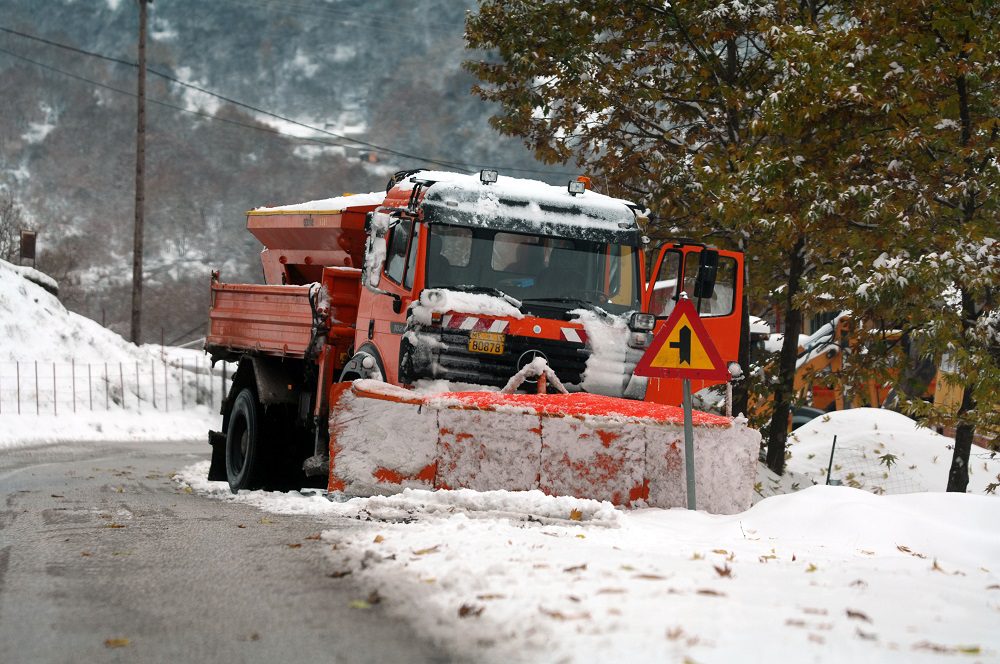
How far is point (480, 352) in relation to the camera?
9664mm

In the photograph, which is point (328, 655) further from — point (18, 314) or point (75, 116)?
point (75, 116)

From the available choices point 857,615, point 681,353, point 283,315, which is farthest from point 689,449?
point 283,315

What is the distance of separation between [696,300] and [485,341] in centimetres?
214

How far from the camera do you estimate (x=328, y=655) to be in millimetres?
4852

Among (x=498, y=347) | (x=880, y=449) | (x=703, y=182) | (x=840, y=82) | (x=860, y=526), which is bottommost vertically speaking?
(x=880, y=449)

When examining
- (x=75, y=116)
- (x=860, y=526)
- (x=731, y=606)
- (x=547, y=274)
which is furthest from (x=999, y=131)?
(x=75, y=116)

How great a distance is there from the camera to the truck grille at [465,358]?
31.6 feet

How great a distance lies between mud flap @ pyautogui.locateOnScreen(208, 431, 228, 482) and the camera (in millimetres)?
13531

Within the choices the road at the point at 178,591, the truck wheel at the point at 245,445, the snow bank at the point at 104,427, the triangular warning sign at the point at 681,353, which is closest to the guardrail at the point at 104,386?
the snow bank at the point at 104,427

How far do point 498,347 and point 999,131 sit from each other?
6809mm

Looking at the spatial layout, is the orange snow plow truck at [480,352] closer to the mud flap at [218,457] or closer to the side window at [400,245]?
the side window at [400,245]

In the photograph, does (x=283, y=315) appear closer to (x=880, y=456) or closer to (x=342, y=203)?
(x=342, y=203)

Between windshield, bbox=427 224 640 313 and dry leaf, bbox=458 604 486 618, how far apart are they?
15.6 feet

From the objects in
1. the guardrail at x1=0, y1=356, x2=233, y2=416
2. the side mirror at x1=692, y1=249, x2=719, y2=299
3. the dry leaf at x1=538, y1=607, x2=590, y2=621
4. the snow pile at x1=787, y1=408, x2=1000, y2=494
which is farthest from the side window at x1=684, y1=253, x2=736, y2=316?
the guardrail at x1=0, y1=356, x2=233, y2=416
